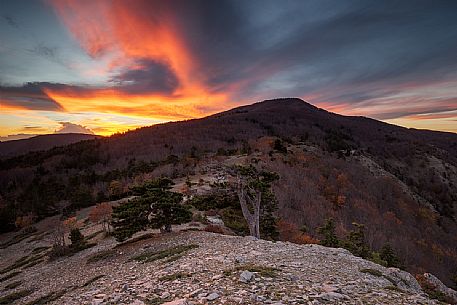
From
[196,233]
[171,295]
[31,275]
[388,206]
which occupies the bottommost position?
[388,206]

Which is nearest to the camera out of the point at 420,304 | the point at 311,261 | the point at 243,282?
the point at 420,304

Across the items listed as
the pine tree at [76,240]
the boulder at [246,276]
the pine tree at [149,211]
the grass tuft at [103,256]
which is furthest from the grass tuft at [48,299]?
the pine tree at [76,240]

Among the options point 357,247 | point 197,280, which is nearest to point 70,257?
point 197,280

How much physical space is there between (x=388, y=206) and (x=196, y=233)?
9193 centimetres

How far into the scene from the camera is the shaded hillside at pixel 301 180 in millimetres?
70750

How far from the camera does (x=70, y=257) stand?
1202 inches

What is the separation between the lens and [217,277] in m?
12.4

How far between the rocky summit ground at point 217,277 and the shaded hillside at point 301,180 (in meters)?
32.8

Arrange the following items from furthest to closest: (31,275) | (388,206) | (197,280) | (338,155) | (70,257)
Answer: (338,155), (388,206), (70,257), (31,275), (197,280)

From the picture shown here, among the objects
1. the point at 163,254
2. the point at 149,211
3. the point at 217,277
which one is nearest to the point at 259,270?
the point at 217,277

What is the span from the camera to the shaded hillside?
232 feet

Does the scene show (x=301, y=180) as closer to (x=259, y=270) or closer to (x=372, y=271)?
(x=372, y=271)

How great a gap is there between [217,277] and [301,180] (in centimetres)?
7993

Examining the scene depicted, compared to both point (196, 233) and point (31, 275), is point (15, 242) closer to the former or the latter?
point (31, 275)
